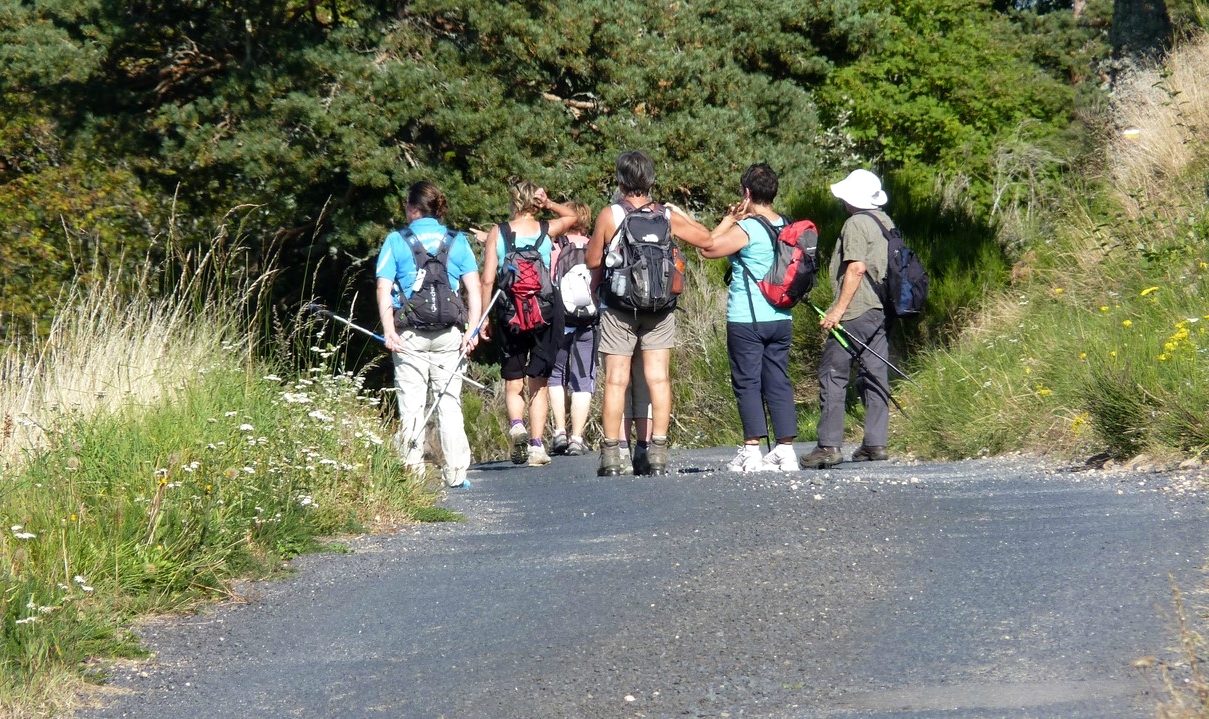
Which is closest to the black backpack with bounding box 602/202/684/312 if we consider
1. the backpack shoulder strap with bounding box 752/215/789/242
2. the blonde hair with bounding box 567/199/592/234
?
the backpack shoulder strap with bounding box 752/215/789/242

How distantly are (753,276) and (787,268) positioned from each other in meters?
0.21

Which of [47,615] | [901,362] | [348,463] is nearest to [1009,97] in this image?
[901,362]

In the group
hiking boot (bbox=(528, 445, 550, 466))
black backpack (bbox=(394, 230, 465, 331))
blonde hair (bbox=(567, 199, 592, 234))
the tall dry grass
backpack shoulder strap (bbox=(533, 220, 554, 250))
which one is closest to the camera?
black backpack (bbox=(394, 230, 465, 331))

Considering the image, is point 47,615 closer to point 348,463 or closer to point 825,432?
point 348,463

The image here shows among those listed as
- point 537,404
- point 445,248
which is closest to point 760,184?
point 445,248

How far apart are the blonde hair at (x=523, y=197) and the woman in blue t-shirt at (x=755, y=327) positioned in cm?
170

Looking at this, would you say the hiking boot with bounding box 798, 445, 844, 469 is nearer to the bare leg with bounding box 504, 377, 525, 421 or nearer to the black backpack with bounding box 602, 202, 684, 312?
the black backpack with bounding box 602, 202, 684, 312

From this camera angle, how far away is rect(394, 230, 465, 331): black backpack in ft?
30.6

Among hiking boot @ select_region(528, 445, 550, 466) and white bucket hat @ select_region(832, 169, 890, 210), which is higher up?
white bucket hat @ select_region(832, 169, 890, 210)

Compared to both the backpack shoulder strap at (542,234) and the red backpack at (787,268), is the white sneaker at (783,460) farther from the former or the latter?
the backpack shoulder strap at (542,234)

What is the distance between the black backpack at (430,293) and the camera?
9.31 metres

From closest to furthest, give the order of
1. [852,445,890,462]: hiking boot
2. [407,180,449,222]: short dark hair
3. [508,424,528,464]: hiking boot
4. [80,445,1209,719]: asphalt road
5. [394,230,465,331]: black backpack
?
[80,445,1209,719]: asphalt road, [394,230,465,331]: black backpack, [407,180,449,222]: short dark hair, [852,445,890,462]: hiking boot, [508,424,528,464]: hiking boot

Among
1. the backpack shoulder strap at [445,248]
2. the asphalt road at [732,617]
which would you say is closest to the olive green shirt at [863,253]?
the backpack shoulder strap at [445,248]

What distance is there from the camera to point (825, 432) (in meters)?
9.97
